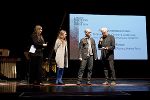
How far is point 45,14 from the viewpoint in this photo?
1222 centimetres

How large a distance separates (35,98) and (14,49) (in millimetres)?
7183

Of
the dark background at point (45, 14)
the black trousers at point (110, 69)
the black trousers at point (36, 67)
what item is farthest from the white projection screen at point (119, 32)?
the black trousers at point (36, 67)

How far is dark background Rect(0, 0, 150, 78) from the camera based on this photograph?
478 inches

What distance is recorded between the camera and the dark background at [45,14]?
1213 cm

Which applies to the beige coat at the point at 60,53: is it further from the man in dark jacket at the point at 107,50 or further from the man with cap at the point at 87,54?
Answer: the man in dark jacket at the point at 107,50

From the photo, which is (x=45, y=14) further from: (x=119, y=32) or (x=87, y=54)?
(x=87, y=54)

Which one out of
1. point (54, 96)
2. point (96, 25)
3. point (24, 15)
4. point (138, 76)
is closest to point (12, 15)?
point (24, 15)

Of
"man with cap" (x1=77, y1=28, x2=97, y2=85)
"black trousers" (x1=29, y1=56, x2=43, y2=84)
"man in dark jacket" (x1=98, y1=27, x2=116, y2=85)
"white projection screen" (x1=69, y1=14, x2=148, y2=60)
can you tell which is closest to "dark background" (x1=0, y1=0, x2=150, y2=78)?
"white projection screen" (x1=69, y1=14, x2=148, y2=60)

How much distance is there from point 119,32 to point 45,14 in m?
2.78

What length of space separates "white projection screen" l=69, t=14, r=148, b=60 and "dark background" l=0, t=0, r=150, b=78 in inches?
11.8

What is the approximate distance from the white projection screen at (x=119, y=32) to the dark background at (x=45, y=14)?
30 cm

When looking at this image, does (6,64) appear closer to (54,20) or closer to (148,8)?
(54,20)

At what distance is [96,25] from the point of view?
1208 cm

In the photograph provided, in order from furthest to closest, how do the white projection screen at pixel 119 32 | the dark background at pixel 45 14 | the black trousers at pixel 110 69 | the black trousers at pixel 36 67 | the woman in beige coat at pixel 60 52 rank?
the dark background at pixel 45 14, the white projection screen at pixel 119 32, the woman in beige coat at pixel 60 52, the black trousers at pixel 110 69, the black trousers at pixel 36 67
